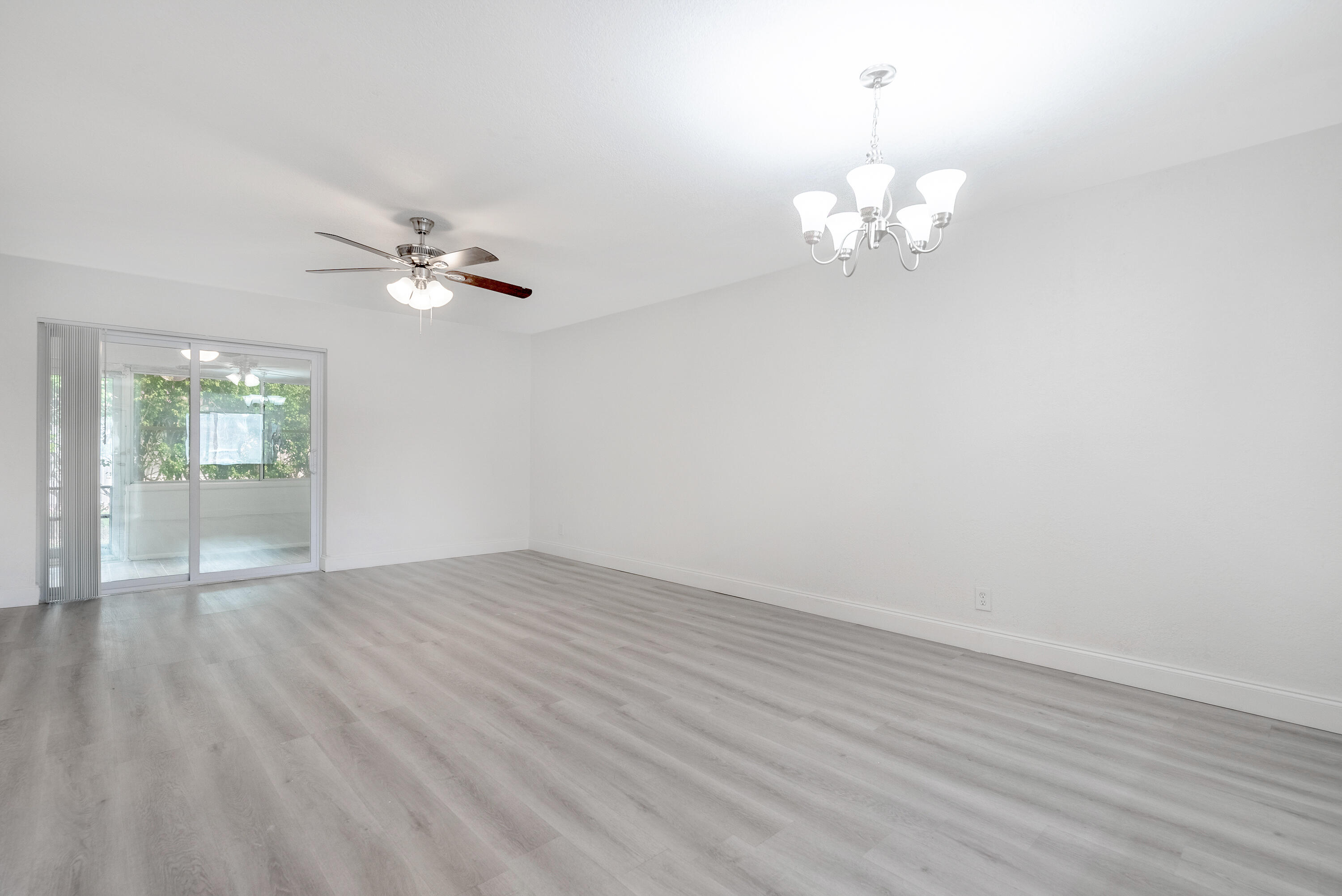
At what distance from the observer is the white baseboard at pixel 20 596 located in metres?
4.59

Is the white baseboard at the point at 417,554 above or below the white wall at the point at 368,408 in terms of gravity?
below

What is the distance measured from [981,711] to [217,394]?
6.37 m

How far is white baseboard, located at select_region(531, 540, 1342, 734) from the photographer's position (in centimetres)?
276

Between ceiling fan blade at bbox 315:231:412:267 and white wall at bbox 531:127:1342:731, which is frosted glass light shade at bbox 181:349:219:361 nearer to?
ceiling fan blade at bbox 315:231:412:267

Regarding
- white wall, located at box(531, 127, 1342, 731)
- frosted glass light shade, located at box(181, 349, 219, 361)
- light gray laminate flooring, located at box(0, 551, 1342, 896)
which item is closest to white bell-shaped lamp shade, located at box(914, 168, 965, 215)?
white wall, located at box(531, 127, 1342, 731)

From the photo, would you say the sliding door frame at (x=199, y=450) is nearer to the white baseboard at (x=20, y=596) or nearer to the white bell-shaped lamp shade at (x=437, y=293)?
the white baseboard at (x=20, y=596)

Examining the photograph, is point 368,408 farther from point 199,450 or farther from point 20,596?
point 20,596

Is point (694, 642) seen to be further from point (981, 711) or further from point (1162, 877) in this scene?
point (1162, 877)

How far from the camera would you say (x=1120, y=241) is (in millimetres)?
3258

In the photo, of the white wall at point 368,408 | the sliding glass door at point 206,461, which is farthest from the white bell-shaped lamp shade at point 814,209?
the sliding glass door at point 206,461

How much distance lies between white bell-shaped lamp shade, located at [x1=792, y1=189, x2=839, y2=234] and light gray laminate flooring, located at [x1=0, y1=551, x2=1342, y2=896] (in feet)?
6.99

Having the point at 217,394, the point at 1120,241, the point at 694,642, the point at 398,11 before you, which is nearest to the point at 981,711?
the point at 694,642

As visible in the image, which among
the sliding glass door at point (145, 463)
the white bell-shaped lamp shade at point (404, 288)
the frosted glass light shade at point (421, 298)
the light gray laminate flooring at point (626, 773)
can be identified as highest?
the white bell-shaped lamp shade at point (404, 288)

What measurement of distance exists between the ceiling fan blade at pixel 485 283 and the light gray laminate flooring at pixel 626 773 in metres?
2.33
